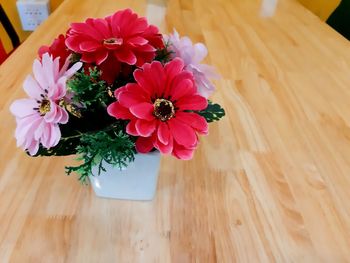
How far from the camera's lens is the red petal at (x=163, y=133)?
407 millimetres

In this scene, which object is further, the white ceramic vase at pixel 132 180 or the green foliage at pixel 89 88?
the white ceramic vase at pixel 132 180

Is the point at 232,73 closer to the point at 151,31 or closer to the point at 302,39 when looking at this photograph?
the point at 302,39

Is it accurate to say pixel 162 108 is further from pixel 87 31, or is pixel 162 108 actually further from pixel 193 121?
pixel 87 31

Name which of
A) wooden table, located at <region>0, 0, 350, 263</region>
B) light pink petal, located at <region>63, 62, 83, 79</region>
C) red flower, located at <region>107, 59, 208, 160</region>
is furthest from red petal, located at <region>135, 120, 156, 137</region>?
wooden table, located at <region>0, 0, 350, 263</region>

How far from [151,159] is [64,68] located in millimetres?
183

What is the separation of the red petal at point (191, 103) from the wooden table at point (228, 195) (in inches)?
8.6

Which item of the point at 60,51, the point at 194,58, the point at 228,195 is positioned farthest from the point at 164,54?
the point at 228,195

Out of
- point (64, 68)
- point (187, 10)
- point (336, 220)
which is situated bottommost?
point (187, 10)

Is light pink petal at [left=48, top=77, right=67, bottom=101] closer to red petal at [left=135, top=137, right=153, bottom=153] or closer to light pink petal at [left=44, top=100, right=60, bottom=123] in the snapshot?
light pink petal at [left=44, top=100, right=60, bottom=123]

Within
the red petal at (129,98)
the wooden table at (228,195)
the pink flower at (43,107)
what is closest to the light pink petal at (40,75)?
the pink flower at (43,107)

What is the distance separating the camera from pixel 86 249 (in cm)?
51

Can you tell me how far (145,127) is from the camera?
16.0 inches

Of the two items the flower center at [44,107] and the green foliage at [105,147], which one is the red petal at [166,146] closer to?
the green foliage at [105,147]

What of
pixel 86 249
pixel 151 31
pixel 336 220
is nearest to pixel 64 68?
pixel 151 31
